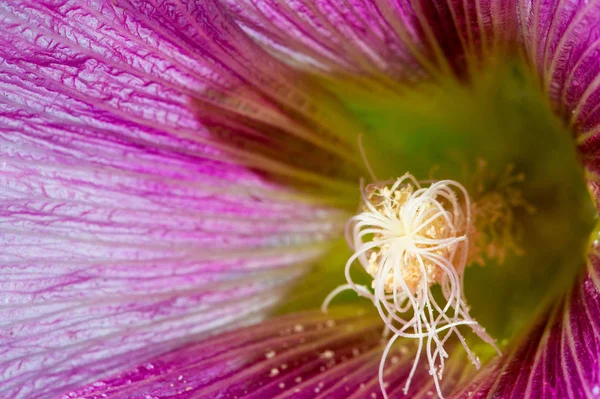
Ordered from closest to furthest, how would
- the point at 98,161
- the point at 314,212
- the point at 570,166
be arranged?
the point at 98,161 < the point at 570,166 < the point at 314,212

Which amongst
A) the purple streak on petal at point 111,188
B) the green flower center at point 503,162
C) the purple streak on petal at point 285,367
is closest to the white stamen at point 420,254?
the purple streak on petal at point 285,367

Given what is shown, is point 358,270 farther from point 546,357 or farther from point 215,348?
point 546,357

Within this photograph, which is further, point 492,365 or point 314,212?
point 314,212

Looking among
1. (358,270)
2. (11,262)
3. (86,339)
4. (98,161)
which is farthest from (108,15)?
(358,270)

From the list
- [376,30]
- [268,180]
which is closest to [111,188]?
[268,180]

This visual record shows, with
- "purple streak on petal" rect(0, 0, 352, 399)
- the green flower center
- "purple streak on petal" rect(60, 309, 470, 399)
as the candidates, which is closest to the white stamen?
"purple streak on petal" rect(60, 309, 470, 399)

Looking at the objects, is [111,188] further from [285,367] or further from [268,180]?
[285,367]

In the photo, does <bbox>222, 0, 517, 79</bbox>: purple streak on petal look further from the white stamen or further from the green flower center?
the white stamen

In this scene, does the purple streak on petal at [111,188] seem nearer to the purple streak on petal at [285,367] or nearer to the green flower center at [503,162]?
the purple streak on petal at [285,367]
